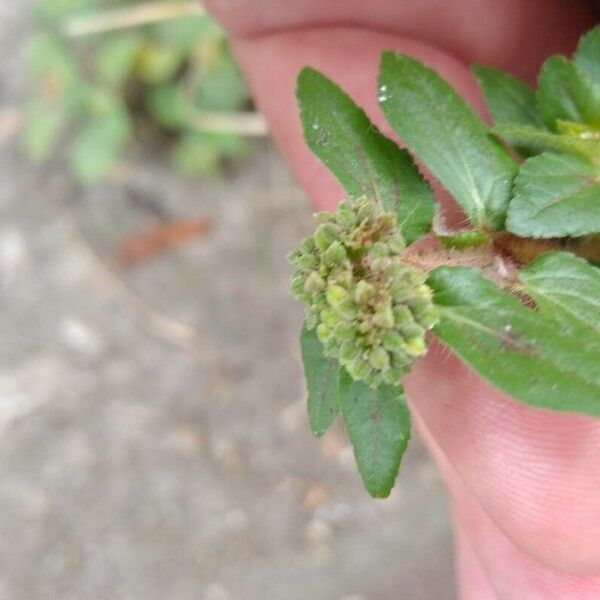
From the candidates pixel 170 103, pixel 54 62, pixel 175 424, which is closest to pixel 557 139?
pixel 175 424

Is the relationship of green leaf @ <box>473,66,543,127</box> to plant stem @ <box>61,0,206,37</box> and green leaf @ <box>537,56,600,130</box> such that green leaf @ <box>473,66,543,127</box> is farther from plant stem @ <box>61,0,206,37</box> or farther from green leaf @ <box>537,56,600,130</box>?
plant stem @ <box>61,0,206,37</box>

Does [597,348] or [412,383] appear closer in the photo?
[597,348]

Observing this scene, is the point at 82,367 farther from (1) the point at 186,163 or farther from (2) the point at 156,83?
(2) the point at 156,83

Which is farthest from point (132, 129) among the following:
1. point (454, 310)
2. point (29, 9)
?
point (454, 310)

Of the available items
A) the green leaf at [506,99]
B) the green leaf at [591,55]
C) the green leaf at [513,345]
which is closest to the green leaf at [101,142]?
the green leaf at [506,99]

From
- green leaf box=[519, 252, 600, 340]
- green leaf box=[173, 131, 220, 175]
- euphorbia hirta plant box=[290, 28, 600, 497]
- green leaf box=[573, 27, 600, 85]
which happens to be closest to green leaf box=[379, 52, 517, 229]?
euphorbia hirta plant box=[290, 28, 600, 497]

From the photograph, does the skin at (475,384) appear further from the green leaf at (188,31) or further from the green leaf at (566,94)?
the green leaf at (188,31)
